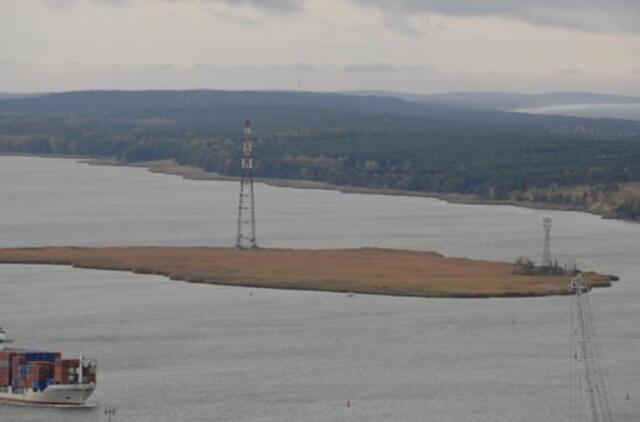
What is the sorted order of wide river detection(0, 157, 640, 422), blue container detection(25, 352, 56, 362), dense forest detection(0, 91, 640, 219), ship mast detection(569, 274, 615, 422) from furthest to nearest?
dense forest detection(0, 91, 640, 219) < blue container detection(25, 352, 56, 362) < wide river detection(0, 157, 640, 422) < ship mast detection(569, 274, 615, 422)

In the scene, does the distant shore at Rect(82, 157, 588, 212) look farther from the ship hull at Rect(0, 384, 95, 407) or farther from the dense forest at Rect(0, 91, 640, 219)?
the ship hull at Rect(0, 384, 95, 407)

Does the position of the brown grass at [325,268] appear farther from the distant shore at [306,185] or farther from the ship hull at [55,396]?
the distant shore at [306,185]

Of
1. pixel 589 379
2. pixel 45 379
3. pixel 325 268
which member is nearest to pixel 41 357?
pixel 45 379

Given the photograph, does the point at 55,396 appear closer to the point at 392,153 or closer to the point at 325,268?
the point at 325,268

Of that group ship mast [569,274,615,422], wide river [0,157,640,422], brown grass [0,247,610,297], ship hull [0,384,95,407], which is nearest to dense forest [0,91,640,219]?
wide river [0,157,640,422]

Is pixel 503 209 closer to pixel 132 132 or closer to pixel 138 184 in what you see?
pixel 138 184

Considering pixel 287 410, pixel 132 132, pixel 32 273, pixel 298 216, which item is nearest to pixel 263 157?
pixel 132 132
